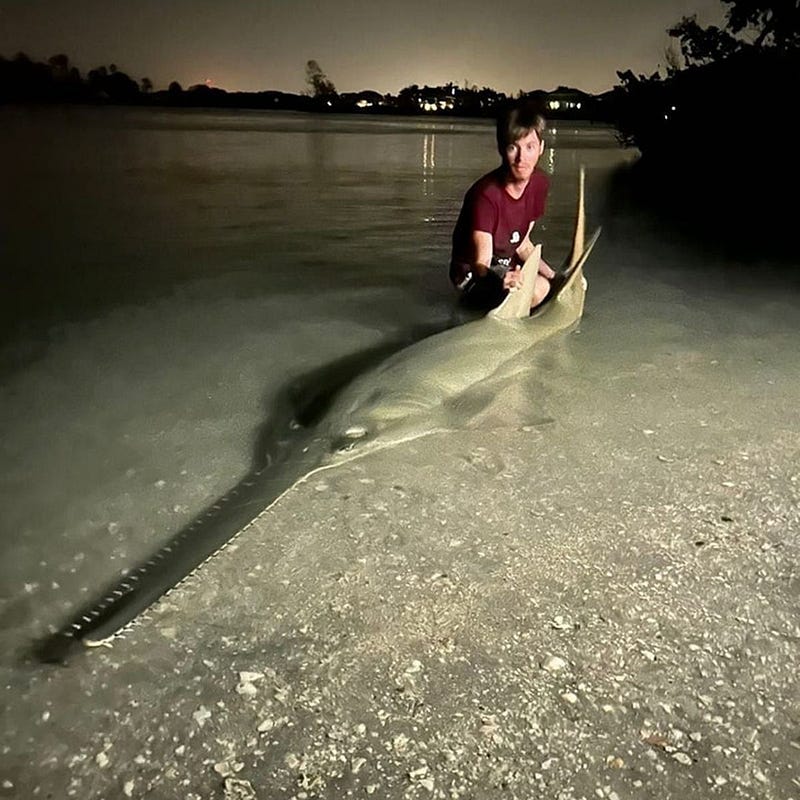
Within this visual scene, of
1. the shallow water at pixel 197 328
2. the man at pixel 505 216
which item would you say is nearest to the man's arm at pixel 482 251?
the man at pixel 505 216

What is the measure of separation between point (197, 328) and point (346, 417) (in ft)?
7.31

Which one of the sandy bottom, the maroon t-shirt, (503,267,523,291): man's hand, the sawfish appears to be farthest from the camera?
the maroon t-shirt

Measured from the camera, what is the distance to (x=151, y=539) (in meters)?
2.54

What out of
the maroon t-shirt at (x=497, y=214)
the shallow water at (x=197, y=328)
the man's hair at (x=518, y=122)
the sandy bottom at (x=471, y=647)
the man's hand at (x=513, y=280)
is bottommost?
the sandy bottom at (x=471, y=647)

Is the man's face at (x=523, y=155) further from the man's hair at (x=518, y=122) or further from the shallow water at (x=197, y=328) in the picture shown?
the shallow water at (x=197, y=328)

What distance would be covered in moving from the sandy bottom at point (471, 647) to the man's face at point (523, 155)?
182cm

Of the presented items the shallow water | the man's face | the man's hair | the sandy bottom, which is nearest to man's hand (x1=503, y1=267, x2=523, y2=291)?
the shallow water

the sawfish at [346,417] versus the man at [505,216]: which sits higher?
the man at [505,216]

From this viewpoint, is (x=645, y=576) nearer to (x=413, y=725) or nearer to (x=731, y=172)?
(x=413, y=725)

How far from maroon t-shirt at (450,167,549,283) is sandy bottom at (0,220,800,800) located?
1.74 metres

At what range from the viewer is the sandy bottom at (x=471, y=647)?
172 centimetres

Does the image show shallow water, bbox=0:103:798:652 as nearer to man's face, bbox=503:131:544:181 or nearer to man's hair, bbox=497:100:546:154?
man's face, bbox=503:131:544:181

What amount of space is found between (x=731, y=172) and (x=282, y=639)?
630 inches

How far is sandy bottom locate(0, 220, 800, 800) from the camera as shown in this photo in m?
1.72
